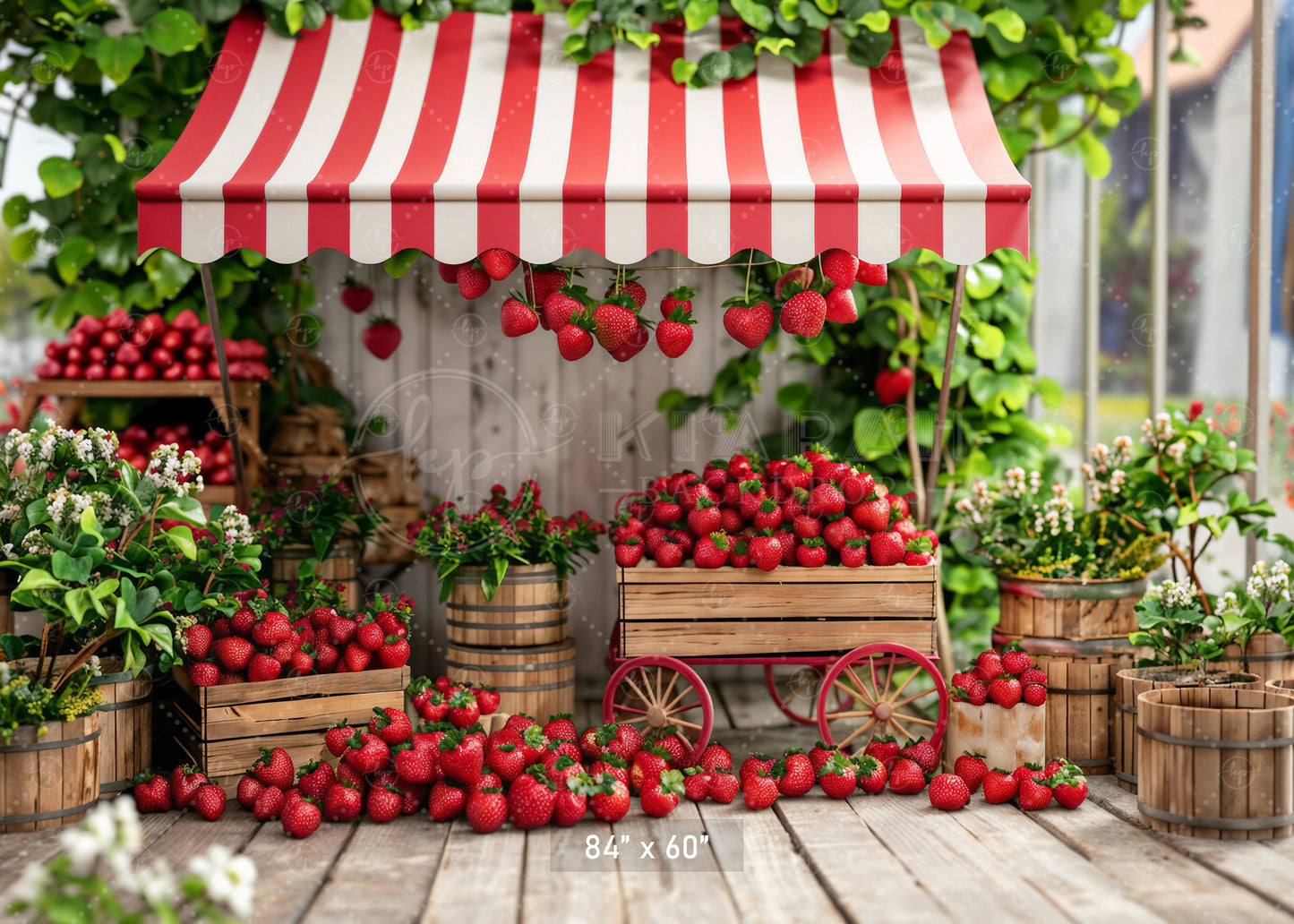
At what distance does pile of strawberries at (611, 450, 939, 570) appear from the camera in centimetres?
307

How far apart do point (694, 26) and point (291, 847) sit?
2825 millimetres

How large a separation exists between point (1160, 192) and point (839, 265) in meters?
1.75

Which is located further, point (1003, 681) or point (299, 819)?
point (1003, 681)

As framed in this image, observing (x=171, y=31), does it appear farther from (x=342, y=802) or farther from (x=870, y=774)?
(x=870, y=774)

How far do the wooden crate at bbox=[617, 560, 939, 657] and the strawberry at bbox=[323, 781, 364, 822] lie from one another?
885mm

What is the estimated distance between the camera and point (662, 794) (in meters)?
2.66

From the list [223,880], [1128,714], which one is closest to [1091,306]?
[1128,714]

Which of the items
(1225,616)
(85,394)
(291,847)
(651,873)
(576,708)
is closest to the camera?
(651,873)

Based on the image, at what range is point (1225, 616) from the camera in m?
2.97

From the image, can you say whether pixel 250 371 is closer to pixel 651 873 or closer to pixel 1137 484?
pixel 651 873

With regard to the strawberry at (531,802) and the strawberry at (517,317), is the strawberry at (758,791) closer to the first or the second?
the strawberry at (531,802)

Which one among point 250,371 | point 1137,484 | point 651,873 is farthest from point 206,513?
point 1137,484

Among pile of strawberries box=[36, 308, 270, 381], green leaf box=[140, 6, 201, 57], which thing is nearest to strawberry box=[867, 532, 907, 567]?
pile of strawberries box=[36, 308, 270, 381]

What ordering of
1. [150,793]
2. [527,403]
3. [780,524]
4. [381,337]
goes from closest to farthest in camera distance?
[150,793] < [780,524] < [381,337] < [527,403]
